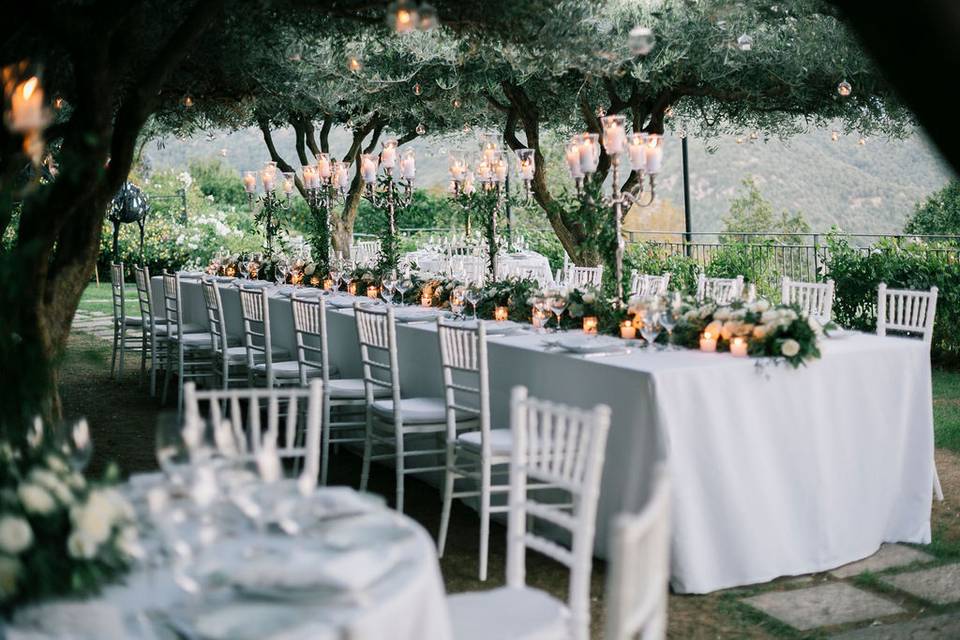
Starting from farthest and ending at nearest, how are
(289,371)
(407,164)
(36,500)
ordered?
(407,164) → (289,371) → (36,500)

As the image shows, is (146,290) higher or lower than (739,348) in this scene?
higher

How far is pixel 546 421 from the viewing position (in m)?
2.96

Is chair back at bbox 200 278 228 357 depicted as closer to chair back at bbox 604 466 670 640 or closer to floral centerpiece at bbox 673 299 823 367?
floral centerpiece at bbox 673 299 823 367

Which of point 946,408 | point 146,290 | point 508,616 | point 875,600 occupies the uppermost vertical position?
point 146,290

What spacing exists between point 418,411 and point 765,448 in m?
1.72

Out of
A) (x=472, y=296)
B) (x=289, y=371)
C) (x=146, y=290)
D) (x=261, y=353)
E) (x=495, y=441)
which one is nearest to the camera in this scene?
(x=495, y=441)

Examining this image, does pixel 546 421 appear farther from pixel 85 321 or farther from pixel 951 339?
pixel 85 321

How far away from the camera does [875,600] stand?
4027 mm

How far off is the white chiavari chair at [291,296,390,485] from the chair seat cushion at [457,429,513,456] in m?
1.04

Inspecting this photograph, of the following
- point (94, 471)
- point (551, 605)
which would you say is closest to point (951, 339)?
point (94, 471)

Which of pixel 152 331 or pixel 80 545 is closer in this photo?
pixel 80 545

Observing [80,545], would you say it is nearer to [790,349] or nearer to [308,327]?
[790,349]

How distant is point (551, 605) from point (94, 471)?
14.0 feet

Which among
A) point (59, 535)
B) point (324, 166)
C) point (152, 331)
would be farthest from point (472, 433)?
point (152, 331)
